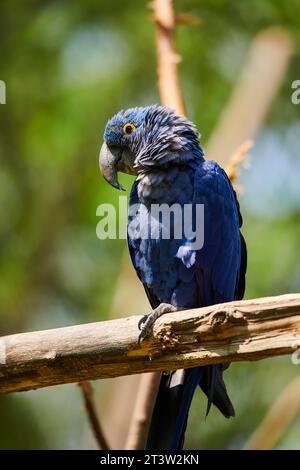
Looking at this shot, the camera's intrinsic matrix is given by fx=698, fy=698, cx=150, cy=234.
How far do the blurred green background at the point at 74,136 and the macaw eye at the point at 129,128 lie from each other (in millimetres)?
3106

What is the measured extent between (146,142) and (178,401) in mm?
1889

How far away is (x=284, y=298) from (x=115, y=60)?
633 cm

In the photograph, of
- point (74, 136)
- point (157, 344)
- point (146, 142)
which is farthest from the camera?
point (74, 136)

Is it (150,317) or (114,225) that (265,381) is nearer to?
(114,225)

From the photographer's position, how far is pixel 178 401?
467 cm

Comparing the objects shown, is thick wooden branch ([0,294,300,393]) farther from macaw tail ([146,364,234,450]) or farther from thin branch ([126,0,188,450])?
thin branch ([126,0,188,450])

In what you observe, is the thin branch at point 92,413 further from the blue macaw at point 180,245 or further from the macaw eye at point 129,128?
the macaw eye at point 129,128

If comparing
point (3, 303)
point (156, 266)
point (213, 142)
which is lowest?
point (156, 266)

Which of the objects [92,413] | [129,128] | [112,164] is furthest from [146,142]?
[92,413]

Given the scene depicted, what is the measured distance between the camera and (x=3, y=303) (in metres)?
8.62

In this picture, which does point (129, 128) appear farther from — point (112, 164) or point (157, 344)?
point (157, 344)

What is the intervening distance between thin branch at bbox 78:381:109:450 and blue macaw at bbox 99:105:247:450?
0.47 meters

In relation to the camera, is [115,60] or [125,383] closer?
[125,383]
